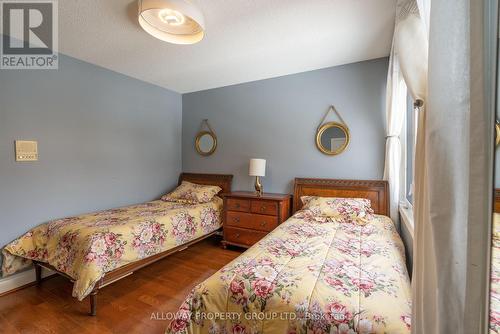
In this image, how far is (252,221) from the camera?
9.48ft

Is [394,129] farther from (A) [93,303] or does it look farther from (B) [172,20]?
(A) [93,303]

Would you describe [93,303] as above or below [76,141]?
below

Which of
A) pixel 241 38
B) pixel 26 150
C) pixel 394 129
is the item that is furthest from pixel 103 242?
pixel 394 129

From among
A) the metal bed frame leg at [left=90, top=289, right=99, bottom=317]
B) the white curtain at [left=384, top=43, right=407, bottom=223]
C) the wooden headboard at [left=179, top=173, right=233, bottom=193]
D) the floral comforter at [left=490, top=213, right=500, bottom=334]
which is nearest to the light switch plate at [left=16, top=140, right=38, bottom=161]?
the metal bed frame leg at [left=90, top=289, right=99, bottom=317]

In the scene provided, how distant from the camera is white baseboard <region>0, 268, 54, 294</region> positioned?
2.10 metres

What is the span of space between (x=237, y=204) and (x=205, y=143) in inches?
52.0

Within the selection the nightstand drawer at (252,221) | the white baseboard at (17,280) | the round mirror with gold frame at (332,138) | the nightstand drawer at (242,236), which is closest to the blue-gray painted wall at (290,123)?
the round mirror with gold frame at (332,138)

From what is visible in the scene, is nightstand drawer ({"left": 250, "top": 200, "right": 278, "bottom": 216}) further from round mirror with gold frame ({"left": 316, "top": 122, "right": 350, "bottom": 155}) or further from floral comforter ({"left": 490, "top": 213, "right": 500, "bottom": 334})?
floral comforter ({"left": 490, "top": 213, "right": 500, "bottom": 334})

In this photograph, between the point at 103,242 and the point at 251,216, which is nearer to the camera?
the point at 103,242

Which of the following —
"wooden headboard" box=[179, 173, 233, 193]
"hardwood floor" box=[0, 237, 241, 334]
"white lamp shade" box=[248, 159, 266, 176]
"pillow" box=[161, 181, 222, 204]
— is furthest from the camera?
"wooden headboard" box=[179, 173, 233, 193]

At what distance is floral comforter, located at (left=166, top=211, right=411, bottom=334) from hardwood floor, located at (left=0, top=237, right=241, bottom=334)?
34.2 inches

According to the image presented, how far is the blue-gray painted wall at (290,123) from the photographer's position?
266cm

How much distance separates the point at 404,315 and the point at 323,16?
2.00 metres

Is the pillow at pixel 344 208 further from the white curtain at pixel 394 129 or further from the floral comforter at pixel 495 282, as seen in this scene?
the floral comforter at pixel 495 282
